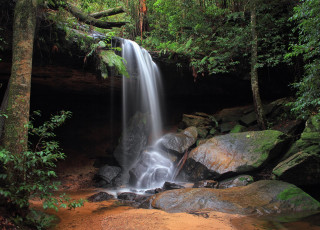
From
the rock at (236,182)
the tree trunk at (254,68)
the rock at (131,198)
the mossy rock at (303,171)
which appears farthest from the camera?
the tree trunk at (254,68)

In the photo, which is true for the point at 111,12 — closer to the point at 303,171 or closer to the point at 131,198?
the point at 131,198

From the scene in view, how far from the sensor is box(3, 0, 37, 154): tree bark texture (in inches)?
141

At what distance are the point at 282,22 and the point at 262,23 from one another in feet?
2.72

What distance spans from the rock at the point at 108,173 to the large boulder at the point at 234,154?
330 cm

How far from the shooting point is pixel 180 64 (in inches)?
416

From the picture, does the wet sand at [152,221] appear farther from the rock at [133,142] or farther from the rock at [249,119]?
the rock at [249,119]

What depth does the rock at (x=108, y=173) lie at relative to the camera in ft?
29.9

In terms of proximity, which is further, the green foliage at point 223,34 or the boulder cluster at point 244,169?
the green foliage at point 223,34

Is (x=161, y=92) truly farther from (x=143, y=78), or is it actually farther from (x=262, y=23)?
(x=262, y=23)

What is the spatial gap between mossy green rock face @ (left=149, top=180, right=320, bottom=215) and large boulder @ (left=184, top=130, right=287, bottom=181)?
1.44 meters

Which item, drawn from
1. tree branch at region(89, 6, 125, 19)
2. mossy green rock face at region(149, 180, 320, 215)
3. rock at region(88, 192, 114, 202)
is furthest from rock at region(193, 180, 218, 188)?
tree branch at region(89, 6, 125, 19)

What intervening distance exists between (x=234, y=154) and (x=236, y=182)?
1.14m

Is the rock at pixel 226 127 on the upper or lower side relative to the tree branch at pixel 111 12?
lower

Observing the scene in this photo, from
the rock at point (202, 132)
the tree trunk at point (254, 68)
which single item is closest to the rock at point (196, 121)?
the rock at point (202, 132)
